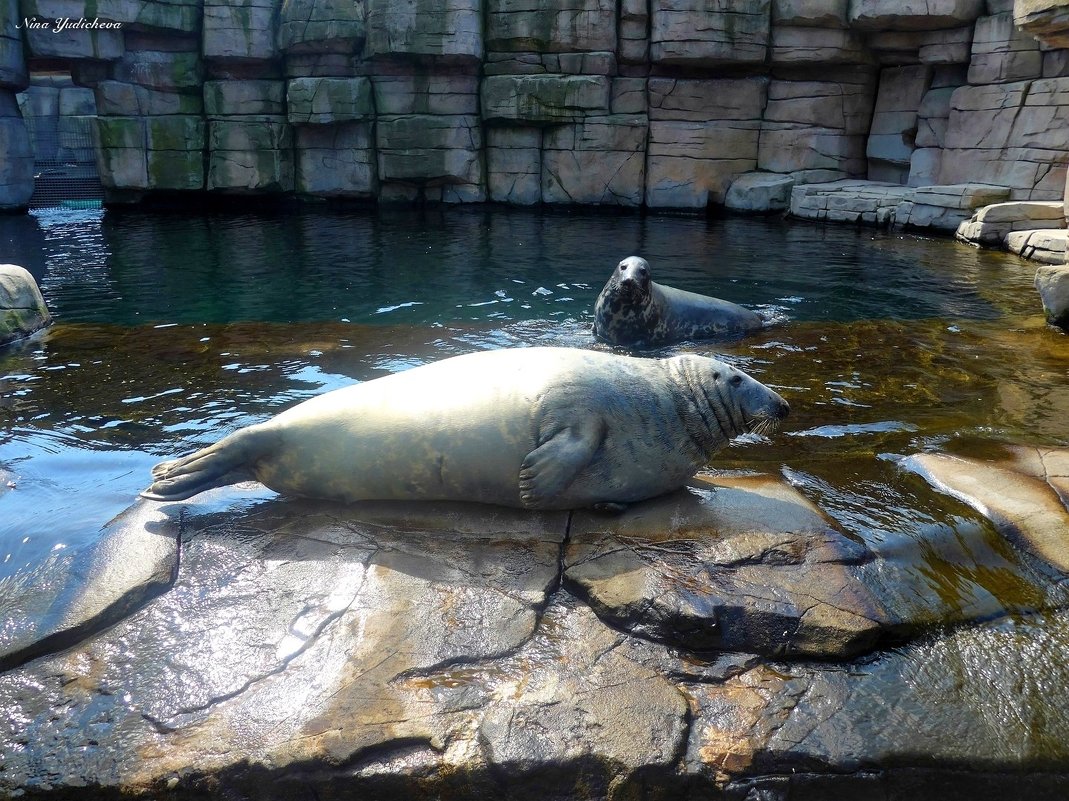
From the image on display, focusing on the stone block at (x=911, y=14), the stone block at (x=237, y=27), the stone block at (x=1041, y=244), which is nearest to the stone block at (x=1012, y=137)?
the stone block at (x=911, y=14)

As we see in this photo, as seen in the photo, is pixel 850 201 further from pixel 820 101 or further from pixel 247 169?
pixel 247 169

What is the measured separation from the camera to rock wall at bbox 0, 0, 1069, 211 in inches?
570

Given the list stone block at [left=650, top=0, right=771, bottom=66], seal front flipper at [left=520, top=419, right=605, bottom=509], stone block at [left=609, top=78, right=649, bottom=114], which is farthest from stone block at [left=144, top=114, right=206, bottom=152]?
seal front flipper at [left=520, top=419, right=605, bottom=509]

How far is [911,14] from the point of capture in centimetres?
1323

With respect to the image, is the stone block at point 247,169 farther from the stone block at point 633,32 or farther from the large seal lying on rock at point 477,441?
the large seal lying on rock at point 477,441

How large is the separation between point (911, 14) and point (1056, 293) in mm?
8410

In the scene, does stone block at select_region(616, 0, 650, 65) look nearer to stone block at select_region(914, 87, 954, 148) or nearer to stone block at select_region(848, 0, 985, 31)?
stone block at select_region(848, 0, 985, 31)

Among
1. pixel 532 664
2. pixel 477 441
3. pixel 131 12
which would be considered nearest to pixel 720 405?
pixel 477 441

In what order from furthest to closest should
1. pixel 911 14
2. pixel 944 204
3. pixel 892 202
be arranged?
pixel 911 14 → pixel 892 202 → pixel 944 204

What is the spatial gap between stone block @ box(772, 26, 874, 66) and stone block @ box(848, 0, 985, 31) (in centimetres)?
31

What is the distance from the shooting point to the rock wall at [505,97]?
1447 cm

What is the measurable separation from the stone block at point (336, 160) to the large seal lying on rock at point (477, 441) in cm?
1362

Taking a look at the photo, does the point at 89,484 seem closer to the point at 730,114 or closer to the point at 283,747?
the point at 283,747

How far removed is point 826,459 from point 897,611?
1.33 m
